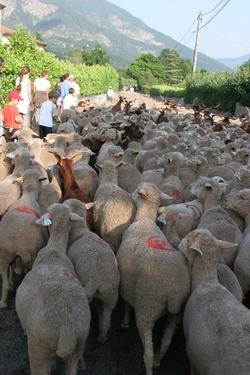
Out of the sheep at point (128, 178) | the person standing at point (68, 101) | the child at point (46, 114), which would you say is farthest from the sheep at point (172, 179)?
the person standing at point (68, 101)

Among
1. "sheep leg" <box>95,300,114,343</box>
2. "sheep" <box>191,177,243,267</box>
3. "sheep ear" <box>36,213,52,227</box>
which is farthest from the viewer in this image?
"sheep" <box>191,177,243,267</box>

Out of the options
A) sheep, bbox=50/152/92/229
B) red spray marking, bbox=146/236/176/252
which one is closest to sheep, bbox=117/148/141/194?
sheep, bbox=50/152/92/229

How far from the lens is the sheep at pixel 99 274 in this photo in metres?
3.53

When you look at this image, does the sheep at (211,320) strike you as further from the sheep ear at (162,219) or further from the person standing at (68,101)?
the person standing at (68,101)

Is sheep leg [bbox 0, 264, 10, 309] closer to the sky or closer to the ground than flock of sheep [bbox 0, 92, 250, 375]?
closer to the ground

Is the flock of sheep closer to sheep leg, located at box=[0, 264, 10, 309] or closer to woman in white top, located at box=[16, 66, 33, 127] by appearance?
sheep leg, located at box=[0, 264, 10, 309]

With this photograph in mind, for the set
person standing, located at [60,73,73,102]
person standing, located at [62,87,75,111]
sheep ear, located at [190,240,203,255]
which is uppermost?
sheep ear, located at [190,240,203,255]

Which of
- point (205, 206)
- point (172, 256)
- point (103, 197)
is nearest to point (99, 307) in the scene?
point (172, 256)

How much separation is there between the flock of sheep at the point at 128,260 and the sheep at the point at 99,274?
10 mm

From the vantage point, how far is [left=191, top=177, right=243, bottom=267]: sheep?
4.33 m

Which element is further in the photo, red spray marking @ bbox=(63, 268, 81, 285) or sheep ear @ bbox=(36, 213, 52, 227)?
sheep ear @ bbox=(36, 213, 52, 227)

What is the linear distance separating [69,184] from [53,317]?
3107mm

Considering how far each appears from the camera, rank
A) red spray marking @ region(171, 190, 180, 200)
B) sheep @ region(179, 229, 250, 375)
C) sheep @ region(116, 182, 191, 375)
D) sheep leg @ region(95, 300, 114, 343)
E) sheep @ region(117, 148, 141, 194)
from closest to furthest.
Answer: sheep @ region(179, 229, 250, 375) < sheep @ region(116, 182, 191, 375) < sheep leg @ region(95, 300, 114, 343) < red spray marking @ region(171, 190, 180, 200) < sheep @ region(117, 148, 141, 194)

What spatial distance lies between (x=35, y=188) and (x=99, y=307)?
2.15m
